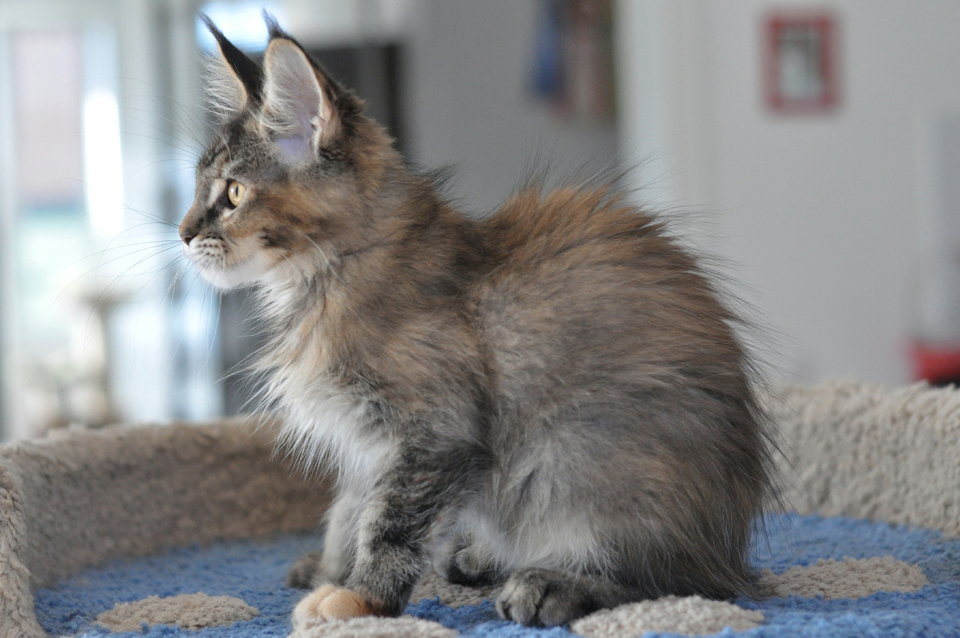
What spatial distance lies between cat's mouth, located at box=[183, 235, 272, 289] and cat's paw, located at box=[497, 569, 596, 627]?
0.53 meters

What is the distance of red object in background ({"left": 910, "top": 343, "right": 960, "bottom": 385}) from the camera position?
3115mm

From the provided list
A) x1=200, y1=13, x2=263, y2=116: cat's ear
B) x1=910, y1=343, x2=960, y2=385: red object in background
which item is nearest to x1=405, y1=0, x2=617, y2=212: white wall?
x1=910, y1=343, x2=960, y2=385: red object in background

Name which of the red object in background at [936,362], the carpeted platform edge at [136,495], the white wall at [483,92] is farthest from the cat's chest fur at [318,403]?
the white wall at [483,92]

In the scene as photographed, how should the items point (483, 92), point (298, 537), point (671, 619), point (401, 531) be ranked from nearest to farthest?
1. point (671, 619)
2. point (401, 531)
3. point (298, 537)
4. point (483, 92)

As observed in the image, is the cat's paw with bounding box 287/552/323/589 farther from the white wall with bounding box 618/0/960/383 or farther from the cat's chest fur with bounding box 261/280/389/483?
the white wall with bounding box 618/0/960/383

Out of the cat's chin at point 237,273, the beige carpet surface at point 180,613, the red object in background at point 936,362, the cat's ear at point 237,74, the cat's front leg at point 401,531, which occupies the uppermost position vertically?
the cat's ear at point 237,74

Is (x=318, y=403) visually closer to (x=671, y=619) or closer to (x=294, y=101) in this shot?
(x=294, y=101)

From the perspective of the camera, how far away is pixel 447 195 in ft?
4.31

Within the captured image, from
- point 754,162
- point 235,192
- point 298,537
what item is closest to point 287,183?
point 235,192

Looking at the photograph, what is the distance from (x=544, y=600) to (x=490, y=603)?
0.17m

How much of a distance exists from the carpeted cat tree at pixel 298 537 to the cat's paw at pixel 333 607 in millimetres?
51

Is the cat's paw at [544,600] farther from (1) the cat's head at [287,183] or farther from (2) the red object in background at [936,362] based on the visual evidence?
(2) the red object in background at [936,362]

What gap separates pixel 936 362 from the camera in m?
3.18

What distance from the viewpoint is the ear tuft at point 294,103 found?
1.09 m
